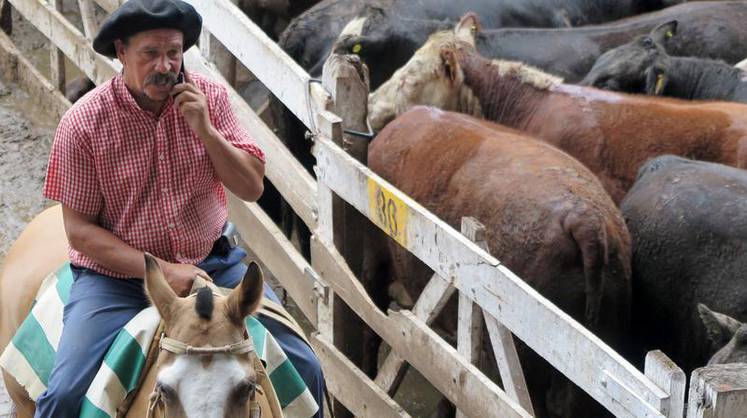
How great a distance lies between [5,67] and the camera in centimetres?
1034

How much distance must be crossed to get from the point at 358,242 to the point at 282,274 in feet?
2.65

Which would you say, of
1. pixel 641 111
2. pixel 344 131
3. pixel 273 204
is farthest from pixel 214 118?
pixel 273 204

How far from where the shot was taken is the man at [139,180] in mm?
3980

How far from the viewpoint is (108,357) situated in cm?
387

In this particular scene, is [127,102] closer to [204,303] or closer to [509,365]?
[204,303]

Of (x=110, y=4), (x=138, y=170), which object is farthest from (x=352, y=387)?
(x=110, y=4)

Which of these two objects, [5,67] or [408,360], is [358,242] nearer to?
[408,360]

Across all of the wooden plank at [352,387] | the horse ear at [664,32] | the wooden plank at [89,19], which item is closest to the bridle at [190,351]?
the wooden plank at [352,387]

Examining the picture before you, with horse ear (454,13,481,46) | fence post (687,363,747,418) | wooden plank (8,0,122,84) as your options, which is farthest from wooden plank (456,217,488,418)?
wooden plank (8,0,122,84)

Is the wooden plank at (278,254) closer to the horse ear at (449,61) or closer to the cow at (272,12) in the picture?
the horse ear at (449,61)

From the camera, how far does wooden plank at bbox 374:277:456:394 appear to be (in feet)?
16.4

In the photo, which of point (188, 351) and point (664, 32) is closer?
point (188, 351)

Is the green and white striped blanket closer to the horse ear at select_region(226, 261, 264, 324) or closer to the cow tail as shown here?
the horse ear at select_region(226, 261, 264, 324)

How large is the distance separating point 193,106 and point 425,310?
162 centimetres
